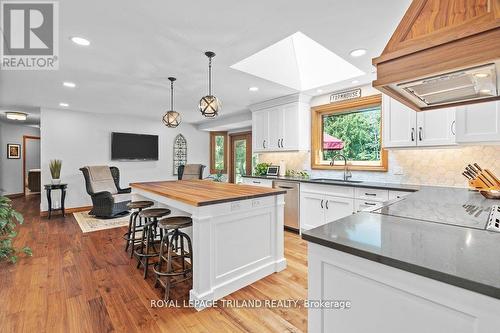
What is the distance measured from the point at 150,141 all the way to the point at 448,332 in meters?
7.16

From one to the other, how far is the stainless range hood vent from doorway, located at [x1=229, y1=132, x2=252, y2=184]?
5.38 meters

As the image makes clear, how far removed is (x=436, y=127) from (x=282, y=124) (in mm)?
2424

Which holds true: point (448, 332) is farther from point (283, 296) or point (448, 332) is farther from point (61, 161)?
point (61, 161)

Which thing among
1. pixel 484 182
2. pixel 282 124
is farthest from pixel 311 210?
pixel 484 182

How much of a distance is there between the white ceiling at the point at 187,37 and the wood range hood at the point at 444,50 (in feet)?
2.87

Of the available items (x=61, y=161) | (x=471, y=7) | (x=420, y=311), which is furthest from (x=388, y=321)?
(x=61, y=161)

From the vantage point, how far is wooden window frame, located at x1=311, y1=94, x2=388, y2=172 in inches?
143

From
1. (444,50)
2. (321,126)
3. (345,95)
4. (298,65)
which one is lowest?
(444,50)

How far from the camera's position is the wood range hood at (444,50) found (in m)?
0.94

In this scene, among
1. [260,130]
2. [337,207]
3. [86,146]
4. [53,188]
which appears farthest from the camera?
[86,146]

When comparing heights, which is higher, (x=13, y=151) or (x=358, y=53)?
(x=358, y=53)

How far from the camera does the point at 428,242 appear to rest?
1.00 metres

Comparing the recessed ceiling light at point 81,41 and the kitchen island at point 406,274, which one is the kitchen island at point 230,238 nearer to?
the kitchen island at point 406,274

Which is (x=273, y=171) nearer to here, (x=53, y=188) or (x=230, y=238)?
(x=230, y=238)
